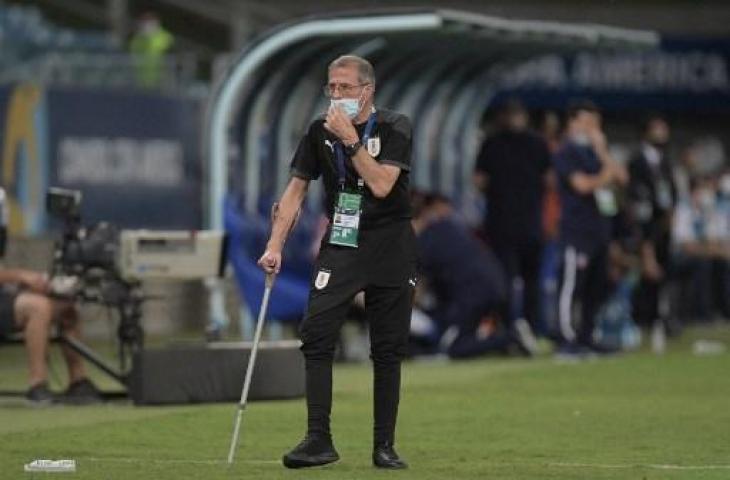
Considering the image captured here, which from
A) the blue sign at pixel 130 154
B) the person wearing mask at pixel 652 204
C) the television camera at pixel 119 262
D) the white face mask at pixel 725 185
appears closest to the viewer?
the television camera at pixel 119 262

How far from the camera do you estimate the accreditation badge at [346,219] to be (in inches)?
393

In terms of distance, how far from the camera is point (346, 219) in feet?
32.9

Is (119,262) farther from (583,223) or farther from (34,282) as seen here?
(583,223)

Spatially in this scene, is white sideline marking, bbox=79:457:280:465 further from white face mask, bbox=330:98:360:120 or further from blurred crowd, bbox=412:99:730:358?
blurred crowd, bbox=412:99:730:358

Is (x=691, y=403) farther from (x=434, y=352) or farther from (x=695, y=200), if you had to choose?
(x=695, y=200)

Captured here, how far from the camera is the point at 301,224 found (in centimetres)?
1977

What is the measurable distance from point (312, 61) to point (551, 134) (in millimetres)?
3048

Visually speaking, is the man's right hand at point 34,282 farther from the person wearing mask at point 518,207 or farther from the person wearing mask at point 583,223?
the person wearing mask at point 518,207

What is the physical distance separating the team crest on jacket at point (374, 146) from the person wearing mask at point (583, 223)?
356 inches

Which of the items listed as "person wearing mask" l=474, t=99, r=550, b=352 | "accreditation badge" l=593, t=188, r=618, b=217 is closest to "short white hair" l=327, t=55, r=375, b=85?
"accreditation badge" l=593, t=188, r=618, b=217

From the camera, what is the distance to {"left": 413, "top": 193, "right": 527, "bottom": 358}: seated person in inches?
740

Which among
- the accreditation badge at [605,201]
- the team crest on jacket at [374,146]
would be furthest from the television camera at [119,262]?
the accreditation badge at [605,201]

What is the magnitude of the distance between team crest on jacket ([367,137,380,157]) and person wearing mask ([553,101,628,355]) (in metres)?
9.05

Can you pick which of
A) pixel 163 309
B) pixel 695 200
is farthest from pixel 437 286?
pixel 695 200
